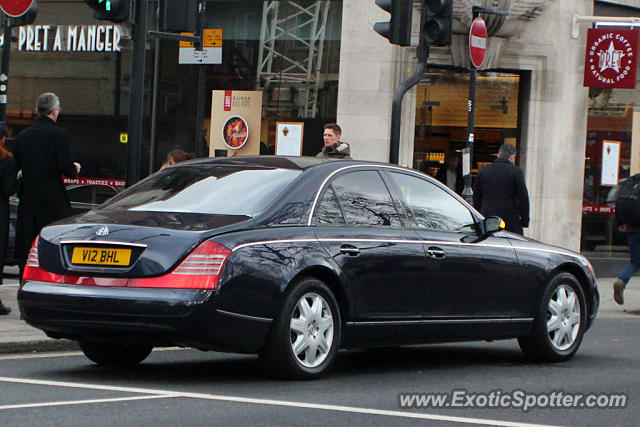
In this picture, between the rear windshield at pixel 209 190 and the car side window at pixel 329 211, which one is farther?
the car side window at pixel 329 211

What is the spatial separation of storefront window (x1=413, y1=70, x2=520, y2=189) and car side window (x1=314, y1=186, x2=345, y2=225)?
1103 centimetres

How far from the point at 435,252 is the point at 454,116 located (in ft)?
35.5

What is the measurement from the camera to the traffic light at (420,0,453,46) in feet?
45.0

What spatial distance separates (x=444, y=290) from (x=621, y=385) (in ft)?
4.62

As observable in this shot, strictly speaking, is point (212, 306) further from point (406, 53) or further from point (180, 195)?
point (406, 53)

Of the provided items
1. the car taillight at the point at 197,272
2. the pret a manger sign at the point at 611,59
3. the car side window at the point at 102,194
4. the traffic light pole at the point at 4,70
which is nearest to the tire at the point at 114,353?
the car taillight at the point at 197,272

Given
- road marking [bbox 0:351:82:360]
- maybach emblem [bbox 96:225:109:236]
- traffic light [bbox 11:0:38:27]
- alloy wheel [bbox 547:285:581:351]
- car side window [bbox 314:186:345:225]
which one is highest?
traffic light [bbox 11:0:38:27]

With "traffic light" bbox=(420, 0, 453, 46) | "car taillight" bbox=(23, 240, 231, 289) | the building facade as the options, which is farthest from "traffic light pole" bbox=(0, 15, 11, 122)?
the building facade

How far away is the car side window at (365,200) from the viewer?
883 cm

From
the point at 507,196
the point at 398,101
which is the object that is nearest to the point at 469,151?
the point at 507,196

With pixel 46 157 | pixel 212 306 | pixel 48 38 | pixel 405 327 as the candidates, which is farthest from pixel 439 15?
pixel 48 38

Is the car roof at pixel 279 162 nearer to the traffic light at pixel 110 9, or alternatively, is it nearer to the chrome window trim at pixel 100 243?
the chrome window trim at pixel 100 243

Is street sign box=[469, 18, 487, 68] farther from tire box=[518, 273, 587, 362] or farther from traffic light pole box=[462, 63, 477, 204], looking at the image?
tire box=[518, 273, 587, 362]

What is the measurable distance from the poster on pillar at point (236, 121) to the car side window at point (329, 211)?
36.9 feet
